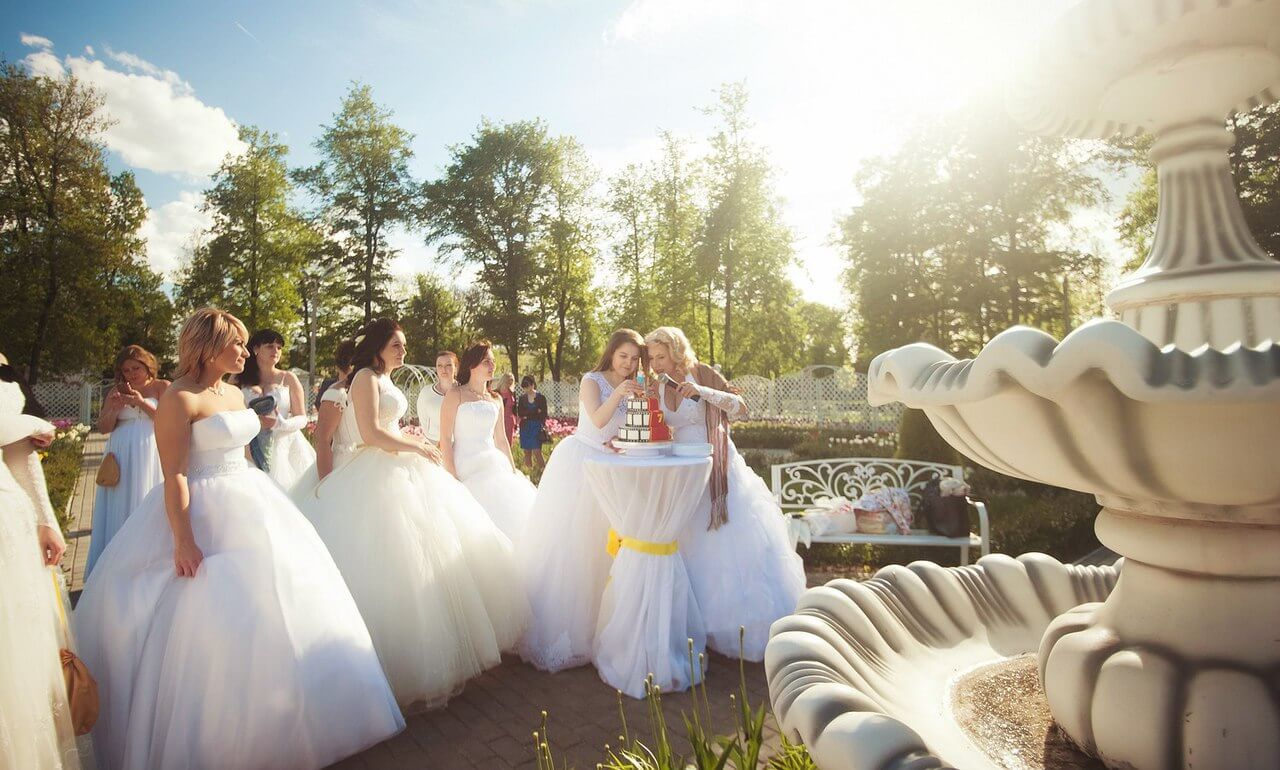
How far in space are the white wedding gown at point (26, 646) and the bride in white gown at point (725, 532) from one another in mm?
3553

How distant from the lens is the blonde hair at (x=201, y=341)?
332 centimetres

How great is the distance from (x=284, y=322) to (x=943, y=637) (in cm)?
3654

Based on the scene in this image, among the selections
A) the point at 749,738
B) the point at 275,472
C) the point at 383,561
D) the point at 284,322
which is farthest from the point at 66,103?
the point at 749,738

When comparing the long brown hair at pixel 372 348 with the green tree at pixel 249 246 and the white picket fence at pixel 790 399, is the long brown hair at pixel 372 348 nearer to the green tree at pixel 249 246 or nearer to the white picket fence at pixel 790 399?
the white picket fence at pixel 790 399

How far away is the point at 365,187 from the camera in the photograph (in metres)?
34.7

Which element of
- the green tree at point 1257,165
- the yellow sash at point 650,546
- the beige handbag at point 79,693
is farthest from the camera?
the green tree at point 1257,165

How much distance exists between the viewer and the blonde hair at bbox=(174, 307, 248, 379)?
3318 mm

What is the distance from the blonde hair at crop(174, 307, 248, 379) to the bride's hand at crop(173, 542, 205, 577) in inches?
34.1

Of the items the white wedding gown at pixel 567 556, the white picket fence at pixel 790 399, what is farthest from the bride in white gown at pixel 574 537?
the white picket fence at pixel 790 399

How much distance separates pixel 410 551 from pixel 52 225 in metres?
27.1

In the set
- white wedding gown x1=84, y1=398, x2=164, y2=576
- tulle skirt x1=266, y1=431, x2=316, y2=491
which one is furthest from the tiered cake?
white wedding gown x1=84, y1=398, x2=164, y2=576

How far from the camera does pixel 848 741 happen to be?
1.46m

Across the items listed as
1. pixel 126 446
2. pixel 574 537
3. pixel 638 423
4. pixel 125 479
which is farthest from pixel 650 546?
pixel 126 446

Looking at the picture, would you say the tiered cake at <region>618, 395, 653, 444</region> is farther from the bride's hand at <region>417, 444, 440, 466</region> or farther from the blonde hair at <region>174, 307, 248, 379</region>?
the blonde hair at <region>174, 307, 248, 379</region>
